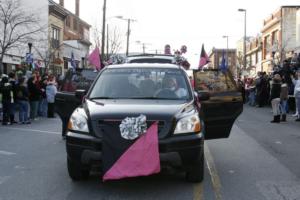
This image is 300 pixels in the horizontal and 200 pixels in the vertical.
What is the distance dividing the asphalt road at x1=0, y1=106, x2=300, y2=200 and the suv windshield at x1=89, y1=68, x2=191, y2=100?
3.78ft

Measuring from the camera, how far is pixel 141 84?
7906 mm

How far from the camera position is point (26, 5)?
3859 cm

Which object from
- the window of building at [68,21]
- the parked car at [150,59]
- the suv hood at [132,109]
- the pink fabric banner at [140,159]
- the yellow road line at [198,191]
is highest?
the window of building at [68,21]

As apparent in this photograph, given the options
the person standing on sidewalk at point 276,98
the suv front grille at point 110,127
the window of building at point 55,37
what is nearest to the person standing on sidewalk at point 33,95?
the person standing on sidewalk at point 276,98

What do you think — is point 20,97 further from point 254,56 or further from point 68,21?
point 254,56

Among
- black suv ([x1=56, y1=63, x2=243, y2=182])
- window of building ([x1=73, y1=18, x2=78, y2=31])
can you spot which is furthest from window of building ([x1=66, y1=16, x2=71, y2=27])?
black suv ([x1=56, y1=63, x2=243, y2=182])

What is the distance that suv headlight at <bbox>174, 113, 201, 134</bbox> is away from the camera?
6.66 meters

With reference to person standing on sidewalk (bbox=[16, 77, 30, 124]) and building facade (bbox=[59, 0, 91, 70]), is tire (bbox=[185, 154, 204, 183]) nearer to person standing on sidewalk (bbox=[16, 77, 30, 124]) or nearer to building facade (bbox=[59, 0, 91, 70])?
person standing on sidewalk (bbox=[16, 77, 30, 124])

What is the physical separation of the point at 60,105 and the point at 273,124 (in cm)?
841

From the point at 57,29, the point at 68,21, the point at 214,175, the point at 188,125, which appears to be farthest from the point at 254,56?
the point at 188,125

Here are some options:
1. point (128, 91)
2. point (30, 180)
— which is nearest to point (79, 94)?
point (128, 91)

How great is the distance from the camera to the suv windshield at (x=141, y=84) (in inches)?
304

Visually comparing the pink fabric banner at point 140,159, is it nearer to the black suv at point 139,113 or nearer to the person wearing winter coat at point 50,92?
the black suv at point 139,113

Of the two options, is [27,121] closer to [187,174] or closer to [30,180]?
[30,180]
